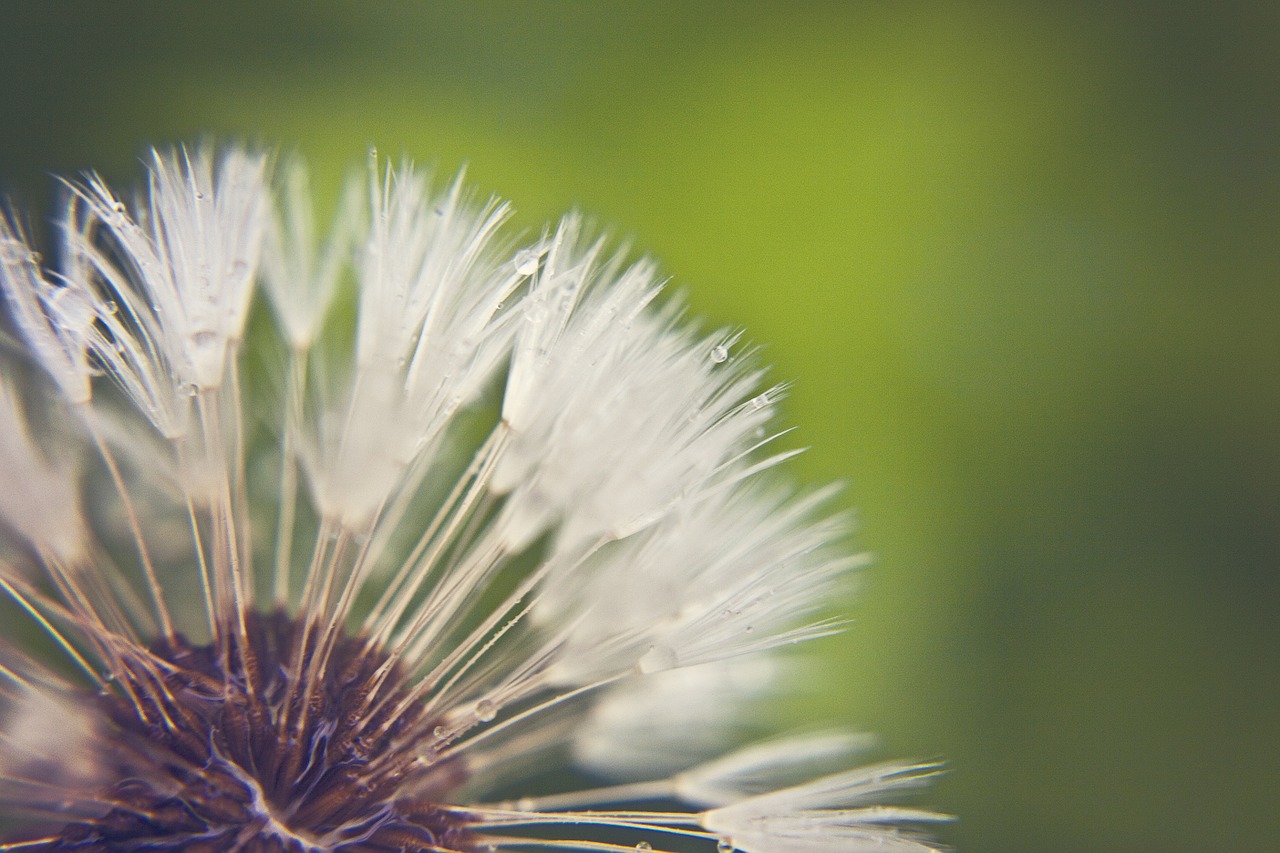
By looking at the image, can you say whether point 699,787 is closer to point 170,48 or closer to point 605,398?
point 605,398

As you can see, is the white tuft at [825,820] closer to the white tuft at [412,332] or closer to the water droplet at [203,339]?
the white tuft at [412,332]

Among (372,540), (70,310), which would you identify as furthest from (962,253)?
(70,310)

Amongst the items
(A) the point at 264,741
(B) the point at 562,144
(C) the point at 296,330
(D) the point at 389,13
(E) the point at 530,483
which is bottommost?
(A) the point at 264,741

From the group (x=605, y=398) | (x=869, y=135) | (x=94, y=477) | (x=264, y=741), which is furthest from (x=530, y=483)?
(x=869, y=135)

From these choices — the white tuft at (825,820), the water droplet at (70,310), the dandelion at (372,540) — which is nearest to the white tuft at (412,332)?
the dandelion at (372,540)

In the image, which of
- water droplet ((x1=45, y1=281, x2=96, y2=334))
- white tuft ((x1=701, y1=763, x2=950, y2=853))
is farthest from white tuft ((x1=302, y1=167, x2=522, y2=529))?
white tuft ((x1=701, y1=763, x2=950, y2=853))

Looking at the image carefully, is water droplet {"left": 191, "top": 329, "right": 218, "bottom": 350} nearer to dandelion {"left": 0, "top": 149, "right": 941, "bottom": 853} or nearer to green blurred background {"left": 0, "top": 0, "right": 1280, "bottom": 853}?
dandelion {"left": 0, "top": 149, "right": 941, "bottom": 853}
